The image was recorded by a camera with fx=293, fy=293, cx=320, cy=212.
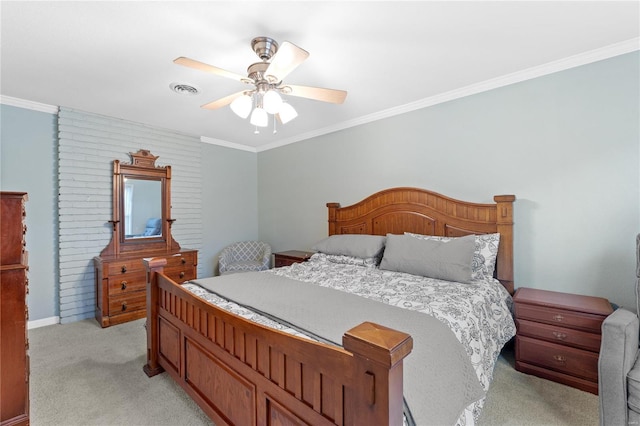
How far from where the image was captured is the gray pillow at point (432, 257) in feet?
7.72

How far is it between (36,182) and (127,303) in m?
1.67

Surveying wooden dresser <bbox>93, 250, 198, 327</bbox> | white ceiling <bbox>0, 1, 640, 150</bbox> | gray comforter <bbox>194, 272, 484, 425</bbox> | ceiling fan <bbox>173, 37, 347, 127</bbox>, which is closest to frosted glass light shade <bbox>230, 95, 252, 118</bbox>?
ceiling fan <bbox>173, 37, 347, 127</bbox>

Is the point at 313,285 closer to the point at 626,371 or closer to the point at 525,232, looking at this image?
the point at 626,371

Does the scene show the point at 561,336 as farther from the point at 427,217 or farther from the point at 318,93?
the point at 318,93

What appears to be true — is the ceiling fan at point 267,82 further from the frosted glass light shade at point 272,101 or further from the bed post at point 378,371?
the bed post at point 378,371

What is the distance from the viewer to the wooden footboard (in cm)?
86

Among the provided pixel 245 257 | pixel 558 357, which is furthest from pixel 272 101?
pixel 245 257

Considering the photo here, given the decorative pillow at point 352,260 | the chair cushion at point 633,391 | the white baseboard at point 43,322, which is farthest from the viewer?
the white baseboard at point 43,322

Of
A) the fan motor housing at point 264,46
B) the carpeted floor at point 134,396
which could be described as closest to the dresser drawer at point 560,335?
the carpeted floor at point 134,396

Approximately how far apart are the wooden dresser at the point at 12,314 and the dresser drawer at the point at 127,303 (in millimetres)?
1797

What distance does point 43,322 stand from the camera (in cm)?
329

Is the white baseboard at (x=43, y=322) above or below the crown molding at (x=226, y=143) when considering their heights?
below

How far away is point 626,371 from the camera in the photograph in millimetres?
1484

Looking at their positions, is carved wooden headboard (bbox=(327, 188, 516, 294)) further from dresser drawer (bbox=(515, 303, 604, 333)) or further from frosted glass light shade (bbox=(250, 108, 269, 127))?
frosted glass light shade (bbox=(250, 108, 269, 127))
